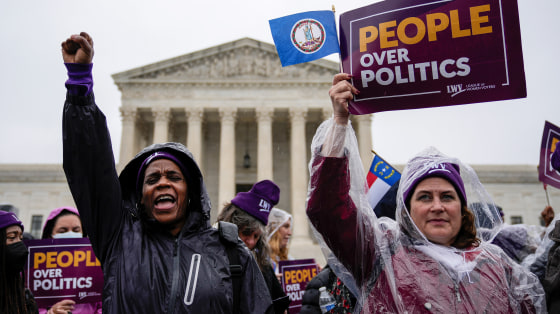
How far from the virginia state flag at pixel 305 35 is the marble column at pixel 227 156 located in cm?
2745

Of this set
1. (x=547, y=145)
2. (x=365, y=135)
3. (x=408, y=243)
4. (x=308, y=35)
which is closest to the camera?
(x=408, y=243)

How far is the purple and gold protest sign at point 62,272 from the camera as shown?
4125 millimetres

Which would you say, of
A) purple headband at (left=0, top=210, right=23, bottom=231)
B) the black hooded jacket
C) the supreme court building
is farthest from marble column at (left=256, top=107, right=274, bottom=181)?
the black hooded jacket

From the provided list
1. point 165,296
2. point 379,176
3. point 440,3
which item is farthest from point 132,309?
point 379,176

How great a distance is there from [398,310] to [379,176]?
2.53m

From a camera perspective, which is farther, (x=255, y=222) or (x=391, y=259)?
(x=255, y=222)

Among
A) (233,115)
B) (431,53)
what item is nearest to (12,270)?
(431,53)

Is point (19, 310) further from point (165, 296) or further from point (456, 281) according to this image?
point (456, 281)

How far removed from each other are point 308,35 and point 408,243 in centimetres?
154

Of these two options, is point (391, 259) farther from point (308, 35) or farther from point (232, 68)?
point (232, 68)

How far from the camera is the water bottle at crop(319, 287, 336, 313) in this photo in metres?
3.79

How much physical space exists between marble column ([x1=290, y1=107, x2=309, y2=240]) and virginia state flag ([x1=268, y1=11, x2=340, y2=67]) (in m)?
26.6

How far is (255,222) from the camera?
175 inches

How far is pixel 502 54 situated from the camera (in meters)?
2.68
